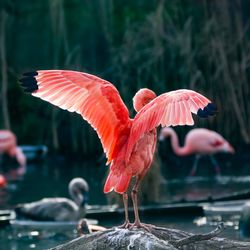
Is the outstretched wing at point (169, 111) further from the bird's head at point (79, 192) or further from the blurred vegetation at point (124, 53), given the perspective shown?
the blurred vegetation at point (124, 53)

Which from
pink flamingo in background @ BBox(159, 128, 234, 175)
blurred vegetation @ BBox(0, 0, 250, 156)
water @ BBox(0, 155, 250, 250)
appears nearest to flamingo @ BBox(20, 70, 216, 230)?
water @ BBox(0, 155, 250, 250)

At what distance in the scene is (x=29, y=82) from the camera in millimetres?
5629

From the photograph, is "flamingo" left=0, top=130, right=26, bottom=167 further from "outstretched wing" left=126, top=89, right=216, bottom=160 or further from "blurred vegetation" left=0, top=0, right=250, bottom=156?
"outstretched wing" left=126, top=89, right=216, bottom=160

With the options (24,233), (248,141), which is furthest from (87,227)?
(248,141)

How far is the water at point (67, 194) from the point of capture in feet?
32.9

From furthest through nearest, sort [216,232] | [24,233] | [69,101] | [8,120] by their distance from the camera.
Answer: [8,120]
[24,233]
[69,101]
[216,232]

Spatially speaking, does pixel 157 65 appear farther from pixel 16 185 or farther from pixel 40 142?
pixel 16 185

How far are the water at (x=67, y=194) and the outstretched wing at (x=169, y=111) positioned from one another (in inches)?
166

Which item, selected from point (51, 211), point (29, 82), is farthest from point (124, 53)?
point (29, 82)

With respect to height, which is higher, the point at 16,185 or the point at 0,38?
the point at 0,38

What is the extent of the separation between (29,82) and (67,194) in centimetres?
800

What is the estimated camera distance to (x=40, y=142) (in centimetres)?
1922

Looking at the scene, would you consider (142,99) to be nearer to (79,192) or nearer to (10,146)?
(79,192)

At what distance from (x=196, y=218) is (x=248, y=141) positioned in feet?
22.8
